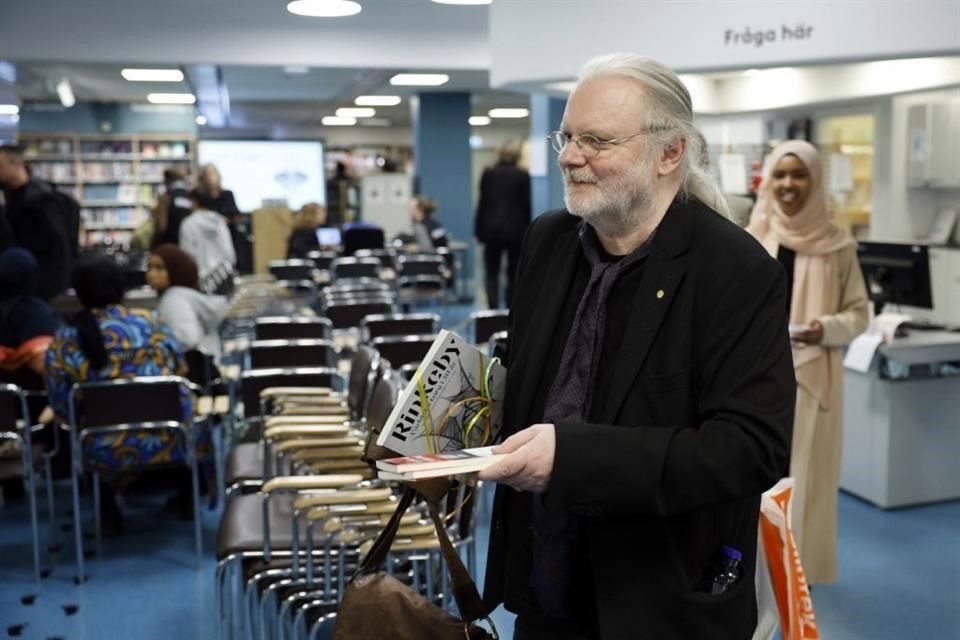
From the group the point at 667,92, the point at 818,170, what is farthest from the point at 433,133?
the point at 667,92

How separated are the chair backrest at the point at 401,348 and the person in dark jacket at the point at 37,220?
2.89m

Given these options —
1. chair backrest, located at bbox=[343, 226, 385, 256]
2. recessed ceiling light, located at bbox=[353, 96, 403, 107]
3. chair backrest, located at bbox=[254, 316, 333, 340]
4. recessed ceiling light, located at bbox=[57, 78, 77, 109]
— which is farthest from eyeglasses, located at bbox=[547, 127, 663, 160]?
recessed ceiling light, located at bbox=[353, 96, 403, 107]

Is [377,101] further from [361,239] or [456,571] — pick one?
[456,571]

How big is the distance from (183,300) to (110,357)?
39.1 inches

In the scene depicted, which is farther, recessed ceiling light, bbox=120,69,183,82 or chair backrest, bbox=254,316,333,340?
recessed ceiling light, bbox=120,69,183,82

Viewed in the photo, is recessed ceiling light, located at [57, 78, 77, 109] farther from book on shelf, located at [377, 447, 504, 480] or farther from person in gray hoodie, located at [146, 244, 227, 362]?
book on shelf, located at [377, 447, 504, 480]

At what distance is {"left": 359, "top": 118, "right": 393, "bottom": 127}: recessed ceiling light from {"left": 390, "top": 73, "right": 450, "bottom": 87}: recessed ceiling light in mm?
8421

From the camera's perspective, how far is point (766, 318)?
1.45 metres

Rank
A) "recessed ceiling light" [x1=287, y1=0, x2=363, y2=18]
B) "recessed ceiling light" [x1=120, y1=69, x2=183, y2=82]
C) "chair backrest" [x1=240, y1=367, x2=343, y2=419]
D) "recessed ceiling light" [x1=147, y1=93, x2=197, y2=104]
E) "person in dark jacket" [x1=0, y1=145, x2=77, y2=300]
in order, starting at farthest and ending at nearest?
"recessed ceiling light" [x1=147, y1=93, x2=197, y2=104] → "recessed ceiling light" [x1=120, y1=69, x2=183, y2=82] → "person in dark jacket" [x1=0, y1=145, x2=77, y2=300] → "recessed ceiling light" [x1=287, y1=0, x2=363, y2=18] → "chair backrest" [x1=240, y1=367, x2=343, y2=419]

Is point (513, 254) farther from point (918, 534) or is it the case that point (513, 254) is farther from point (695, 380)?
point (695, 380)

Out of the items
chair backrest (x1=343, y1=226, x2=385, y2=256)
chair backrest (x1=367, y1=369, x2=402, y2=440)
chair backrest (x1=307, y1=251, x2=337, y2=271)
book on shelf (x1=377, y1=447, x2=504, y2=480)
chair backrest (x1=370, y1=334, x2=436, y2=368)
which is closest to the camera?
book on shelf (x1=377, y1=447, x2=504, y2=480)

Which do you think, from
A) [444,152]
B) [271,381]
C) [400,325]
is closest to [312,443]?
[271,381]

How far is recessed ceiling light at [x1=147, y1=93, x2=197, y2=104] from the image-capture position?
13.6m

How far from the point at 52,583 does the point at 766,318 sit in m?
3.65
